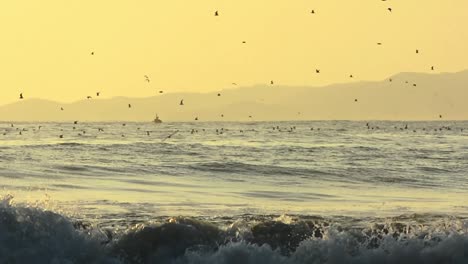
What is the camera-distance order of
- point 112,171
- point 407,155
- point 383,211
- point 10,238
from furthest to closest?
point 407,155, point 112,171, point 383,211, point 10,238

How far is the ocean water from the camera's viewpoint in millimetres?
15891

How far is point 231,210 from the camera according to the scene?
23859mm

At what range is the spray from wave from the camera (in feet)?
51.2

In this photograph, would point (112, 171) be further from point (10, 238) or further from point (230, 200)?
point (10, 238)

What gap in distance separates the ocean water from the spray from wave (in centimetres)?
2

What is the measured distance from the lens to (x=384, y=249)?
1628cm

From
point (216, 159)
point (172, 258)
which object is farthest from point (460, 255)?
point (216, 159)

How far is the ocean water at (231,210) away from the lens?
52.1 ft

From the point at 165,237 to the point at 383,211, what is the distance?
961cm

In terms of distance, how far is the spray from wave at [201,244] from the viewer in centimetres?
1559

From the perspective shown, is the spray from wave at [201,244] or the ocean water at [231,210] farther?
the ocean water at [231,210]

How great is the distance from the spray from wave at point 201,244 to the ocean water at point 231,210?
22 mm

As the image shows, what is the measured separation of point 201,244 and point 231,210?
7689 millimetres

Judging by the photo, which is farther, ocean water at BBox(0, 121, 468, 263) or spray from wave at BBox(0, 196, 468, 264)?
ocean water at BBox(0, 121, 468, 263)
